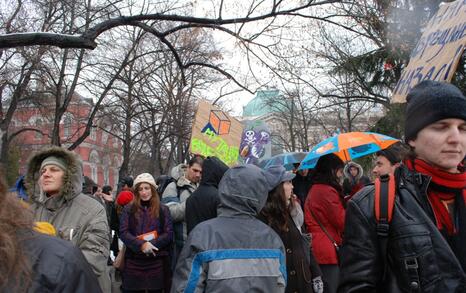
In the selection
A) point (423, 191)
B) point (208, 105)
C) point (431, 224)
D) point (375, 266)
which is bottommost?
point (375, 266)

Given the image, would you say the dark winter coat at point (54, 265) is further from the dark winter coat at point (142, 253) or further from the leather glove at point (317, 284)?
the dark winter coat at point (142, 253)

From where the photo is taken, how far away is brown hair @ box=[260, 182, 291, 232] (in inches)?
155

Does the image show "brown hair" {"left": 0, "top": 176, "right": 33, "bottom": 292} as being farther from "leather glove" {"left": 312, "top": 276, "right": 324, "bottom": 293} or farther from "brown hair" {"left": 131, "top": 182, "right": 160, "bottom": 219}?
"brown hair" {"left": 131, "top": 182, "right": 160, "bottom": 219}

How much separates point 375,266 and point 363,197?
0.29 meters

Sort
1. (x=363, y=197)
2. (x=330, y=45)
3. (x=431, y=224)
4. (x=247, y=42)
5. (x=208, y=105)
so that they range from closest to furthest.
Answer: (x=431, y=224) → (x=363, y=197) → (x=247, y=42) → (x=208, y=105) → (x=330, y=45)

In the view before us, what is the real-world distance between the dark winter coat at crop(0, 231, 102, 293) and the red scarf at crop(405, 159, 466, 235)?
138 centimetres

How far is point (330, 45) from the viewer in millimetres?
16406

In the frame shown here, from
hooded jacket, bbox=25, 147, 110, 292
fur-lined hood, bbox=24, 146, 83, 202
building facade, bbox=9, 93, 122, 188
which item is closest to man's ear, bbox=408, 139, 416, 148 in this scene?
hooded jacket, bbox=25, 147, 110, 292

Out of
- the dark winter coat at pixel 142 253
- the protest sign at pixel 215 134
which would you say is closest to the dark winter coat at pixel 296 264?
the dark winter coat at pixel 142 253

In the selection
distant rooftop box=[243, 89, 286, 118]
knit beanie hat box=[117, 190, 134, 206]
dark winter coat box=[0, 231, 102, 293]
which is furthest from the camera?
distant rooftop box=[243, 89, 286, 118]

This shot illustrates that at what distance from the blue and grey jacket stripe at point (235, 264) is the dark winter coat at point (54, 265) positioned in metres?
1.42

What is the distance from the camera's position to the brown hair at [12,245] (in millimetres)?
1375

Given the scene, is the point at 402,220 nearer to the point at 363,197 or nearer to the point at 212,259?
the point at 363,197

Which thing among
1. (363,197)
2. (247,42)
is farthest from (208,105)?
(363,197)
